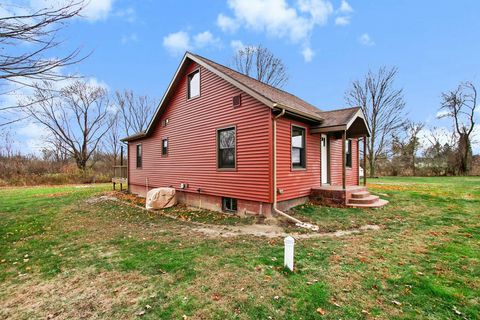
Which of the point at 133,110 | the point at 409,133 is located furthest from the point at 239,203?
the point at 133,110

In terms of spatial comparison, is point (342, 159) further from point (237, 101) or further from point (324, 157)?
point (237, 101)

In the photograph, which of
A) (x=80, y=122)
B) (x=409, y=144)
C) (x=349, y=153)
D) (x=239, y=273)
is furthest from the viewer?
(x=80, y=122)

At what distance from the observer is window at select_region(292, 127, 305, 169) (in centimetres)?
809

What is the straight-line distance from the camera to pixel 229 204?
27.5 ft

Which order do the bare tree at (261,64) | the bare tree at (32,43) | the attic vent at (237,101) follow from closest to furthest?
the bare tree at (32,43) → the attic vent at (237,101) → the bare tree at (261,64)

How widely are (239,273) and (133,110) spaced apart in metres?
35.2

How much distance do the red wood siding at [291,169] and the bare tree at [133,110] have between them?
3019 cm

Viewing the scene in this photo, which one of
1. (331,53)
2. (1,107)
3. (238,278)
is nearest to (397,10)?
(331,53)

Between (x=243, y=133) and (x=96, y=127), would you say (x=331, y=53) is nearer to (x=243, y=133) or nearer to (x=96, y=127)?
(x=243, y=133)

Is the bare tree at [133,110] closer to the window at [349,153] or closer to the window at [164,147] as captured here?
the window at [164,147]

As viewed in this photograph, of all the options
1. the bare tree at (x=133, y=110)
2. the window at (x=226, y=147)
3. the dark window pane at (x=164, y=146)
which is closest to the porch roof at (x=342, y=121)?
the window at (x=226, y=147)

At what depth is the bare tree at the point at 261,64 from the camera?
973 inches

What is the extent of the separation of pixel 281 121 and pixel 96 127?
1202 inches

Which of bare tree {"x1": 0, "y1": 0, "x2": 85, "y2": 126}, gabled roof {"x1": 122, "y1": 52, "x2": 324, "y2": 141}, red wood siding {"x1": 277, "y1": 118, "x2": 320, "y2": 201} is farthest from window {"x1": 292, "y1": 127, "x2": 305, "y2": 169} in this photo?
bare tree {"x1": 0, "y1": 0, "x2": 85, "y2": 126}
